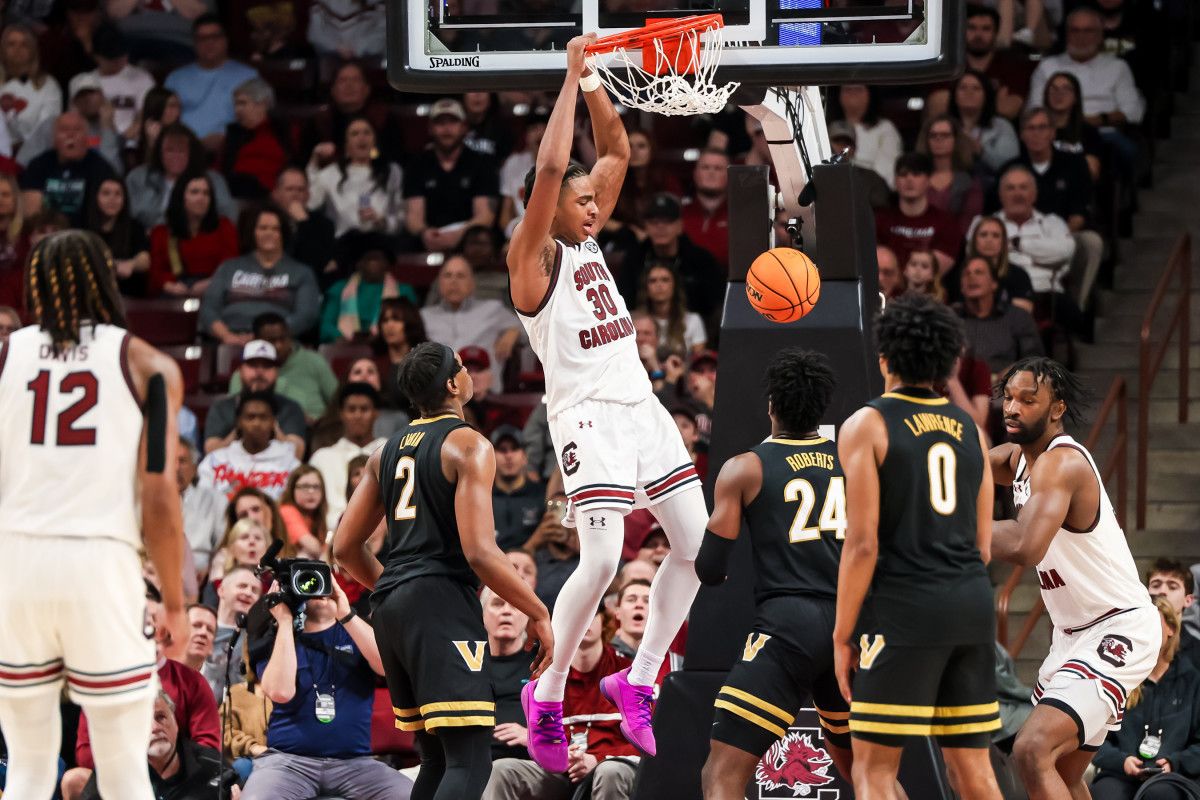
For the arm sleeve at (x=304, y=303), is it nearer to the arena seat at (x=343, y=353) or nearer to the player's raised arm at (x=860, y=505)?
the arena seat at (x=343, y=353)

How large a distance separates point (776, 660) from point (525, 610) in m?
0.94

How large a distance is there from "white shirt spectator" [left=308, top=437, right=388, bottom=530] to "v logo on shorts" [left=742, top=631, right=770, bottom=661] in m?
4.91

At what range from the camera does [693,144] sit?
1426 centimetres

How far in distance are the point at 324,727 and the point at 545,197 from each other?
2.83 meters

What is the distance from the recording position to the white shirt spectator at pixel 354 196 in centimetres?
1412

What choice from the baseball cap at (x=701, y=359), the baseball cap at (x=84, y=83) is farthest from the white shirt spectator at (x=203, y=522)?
the baseball cap at (x=84, y=83)

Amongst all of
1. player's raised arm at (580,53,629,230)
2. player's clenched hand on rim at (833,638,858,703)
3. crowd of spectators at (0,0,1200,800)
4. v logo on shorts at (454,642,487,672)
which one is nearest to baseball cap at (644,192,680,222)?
crowd of spectators at (0,0,1200,800)

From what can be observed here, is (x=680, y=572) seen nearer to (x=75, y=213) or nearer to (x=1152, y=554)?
(x=1152, y=554)

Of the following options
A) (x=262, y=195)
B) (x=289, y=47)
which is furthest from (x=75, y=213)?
(x=289, y=47)

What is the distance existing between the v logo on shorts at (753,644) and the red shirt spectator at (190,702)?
3.03 meters

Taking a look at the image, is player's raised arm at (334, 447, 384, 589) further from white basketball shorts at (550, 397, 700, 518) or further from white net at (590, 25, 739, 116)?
white net at (590, 25, 739, 116)

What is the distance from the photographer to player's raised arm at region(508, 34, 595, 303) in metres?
6.84

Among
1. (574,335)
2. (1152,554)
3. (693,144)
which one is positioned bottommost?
(1152,554)

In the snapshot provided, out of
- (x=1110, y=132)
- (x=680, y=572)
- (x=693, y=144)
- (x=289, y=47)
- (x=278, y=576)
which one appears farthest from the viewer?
(x=289, y=47)
